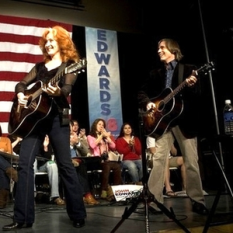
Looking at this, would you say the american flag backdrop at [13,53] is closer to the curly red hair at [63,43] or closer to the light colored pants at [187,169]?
the curly red hair at [63,43]

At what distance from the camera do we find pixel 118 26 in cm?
678

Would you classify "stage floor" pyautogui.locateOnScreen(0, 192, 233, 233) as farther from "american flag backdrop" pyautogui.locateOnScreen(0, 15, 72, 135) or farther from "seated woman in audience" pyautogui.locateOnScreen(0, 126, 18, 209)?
"american flag backdrop" pyautogui.locateOnScreen(0, 15, 72, 135)

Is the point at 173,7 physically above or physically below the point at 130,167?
above

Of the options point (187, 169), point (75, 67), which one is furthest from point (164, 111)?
point (75, 67)

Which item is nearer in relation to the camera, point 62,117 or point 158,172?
point 62,117

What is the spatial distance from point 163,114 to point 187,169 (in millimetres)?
534

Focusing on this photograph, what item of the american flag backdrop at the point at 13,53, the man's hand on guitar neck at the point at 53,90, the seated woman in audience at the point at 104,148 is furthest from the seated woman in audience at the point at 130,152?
the man's hand on guitar neck at the point at 53,90

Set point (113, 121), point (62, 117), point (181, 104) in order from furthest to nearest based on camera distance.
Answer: point (113, 121) < point (181, 104) < point (62, 117)

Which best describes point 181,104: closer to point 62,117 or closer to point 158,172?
point 158,172

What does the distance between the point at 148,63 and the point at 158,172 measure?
393 centimetres

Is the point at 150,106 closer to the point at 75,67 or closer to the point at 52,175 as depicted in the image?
the point at 75,67

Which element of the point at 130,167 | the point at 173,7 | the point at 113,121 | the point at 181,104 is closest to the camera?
the point at 181,104

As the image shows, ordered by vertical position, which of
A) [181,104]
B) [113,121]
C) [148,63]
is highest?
[148,63]

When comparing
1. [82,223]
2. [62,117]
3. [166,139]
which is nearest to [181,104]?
[166,139]
